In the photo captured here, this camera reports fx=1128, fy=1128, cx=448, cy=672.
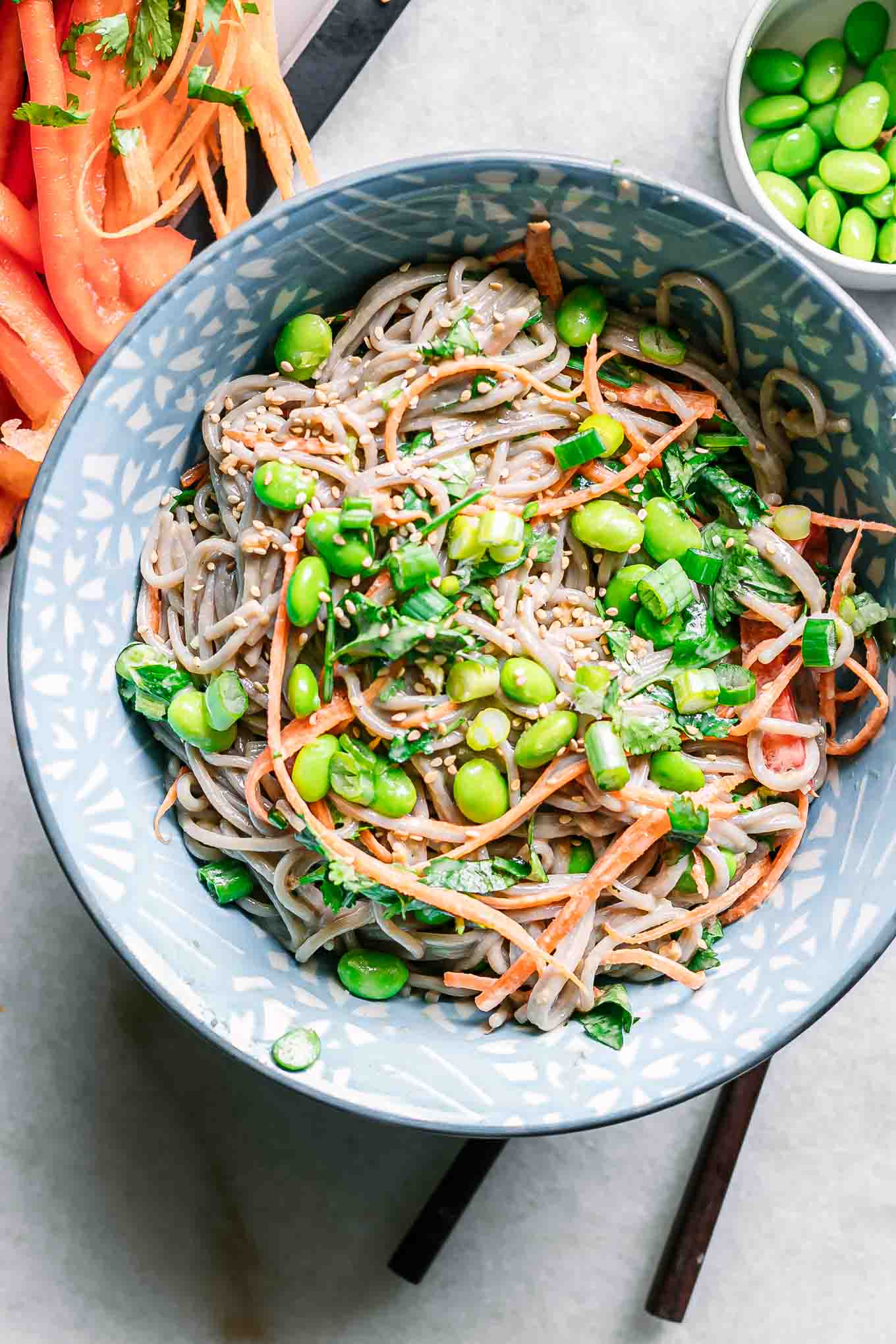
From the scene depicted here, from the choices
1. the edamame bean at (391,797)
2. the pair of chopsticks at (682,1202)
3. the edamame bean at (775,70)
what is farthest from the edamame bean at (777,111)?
the pair of chopsticks at (682,1202)

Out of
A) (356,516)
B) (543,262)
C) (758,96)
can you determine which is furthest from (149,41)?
(758,96)

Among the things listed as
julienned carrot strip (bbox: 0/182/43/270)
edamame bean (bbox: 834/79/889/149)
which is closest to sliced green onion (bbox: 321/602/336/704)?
julienned carrot strip (bbox: 0/182/43/270)

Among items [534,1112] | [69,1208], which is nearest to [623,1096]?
[534,1112]

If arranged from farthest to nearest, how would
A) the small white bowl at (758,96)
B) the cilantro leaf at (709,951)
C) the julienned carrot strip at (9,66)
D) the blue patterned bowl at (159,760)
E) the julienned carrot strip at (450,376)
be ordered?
the small white bowl at (758,96), the julienned carrot strip at (9,66), the cilantro leaf at (709,951), the julienned carrot strip at (450,376), the blue patterned bowl at (159,760)

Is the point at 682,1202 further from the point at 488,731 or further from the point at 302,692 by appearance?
the point at 302,692

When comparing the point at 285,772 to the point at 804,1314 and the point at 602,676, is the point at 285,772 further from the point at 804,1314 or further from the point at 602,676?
the point at 804,1314

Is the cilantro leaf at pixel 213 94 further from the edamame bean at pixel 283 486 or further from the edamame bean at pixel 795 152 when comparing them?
the edamame bean at pixel 795 152
